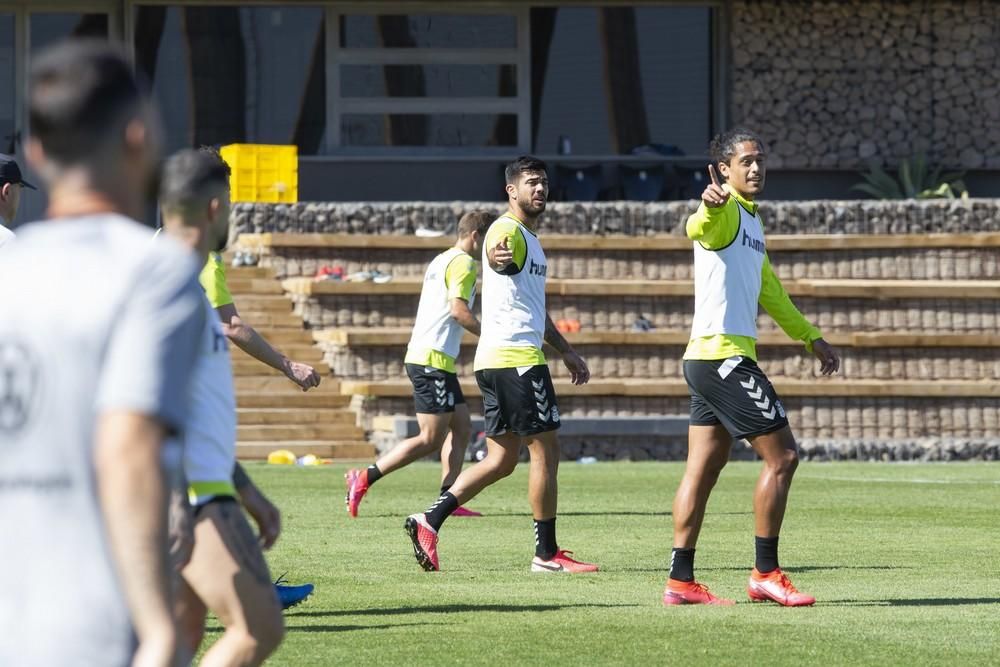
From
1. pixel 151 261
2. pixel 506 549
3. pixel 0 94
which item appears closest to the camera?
pixel 151 261

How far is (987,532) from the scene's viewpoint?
13.2 m

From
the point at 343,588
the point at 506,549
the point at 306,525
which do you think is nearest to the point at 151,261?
the point at 343,588

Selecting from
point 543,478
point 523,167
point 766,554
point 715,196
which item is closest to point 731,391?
point 766,554

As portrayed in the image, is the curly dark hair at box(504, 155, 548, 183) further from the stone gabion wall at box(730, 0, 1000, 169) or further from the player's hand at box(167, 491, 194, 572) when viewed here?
the stone gabion wall at box(730, 0, 1000, 169)

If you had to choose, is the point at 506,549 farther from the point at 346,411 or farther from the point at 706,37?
the point at 706,37

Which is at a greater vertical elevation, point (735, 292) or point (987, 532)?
point (735, 292)

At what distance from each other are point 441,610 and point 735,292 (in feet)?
6.63

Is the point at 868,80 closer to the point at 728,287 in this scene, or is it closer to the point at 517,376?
the point at 517,376

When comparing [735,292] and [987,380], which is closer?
[735,292]

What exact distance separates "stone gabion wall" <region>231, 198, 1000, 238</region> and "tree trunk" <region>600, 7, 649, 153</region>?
14.4 ft

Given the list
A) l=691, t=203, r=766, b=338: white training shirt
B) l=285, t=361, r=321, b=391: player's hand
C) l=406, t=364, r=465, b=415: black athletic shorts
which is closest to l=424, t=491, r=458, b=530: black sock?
l=691, t=203, r=766, b=338: white training shirt

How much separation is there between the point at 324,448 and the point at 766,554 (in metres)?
13.7

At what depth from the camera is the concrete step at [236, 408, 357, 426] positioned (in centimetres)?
2292

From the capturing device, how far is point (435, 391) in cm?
1452
